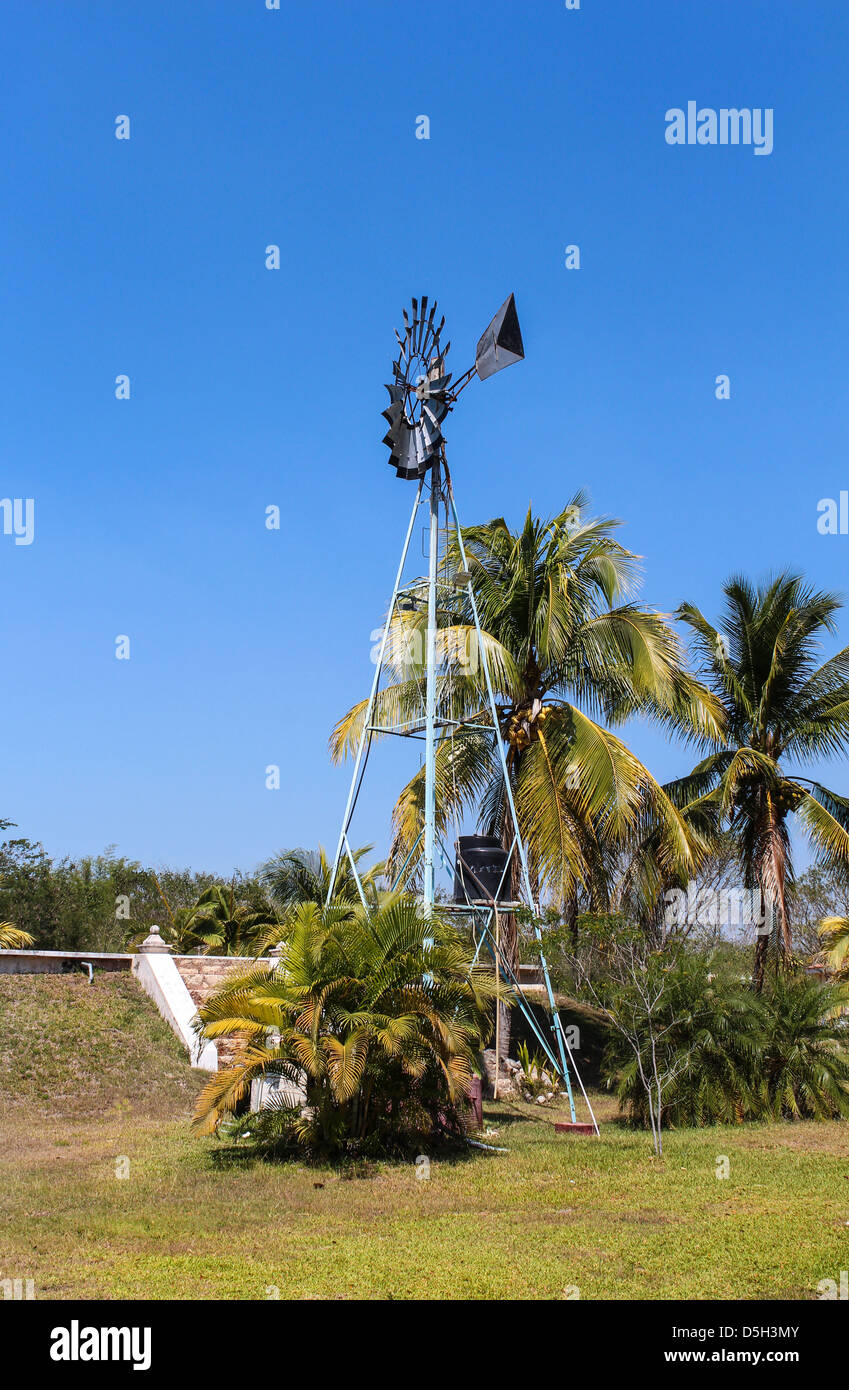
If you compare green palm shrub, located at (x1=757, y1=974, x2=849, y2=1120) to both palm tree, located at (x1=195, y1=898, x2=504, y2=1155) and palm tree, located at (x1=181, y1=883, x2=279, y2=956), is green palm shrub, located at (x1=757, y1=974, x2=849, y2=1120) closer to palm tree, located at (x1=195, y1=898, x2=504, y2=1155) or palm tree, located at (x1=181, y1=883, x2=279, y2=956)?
palm tree, located at (x1=195, y1=898, x2=504, y2=1155)

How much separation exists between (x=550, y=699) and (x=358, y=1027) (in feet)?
29.6

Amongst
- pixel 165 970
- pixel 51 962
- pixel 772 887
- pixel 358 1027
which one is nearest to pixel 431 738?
pixel 358 1027

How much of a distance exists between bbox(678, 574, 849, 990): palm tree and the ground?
18.4ft

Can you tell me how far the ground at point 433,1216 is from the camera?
6699 millimetres

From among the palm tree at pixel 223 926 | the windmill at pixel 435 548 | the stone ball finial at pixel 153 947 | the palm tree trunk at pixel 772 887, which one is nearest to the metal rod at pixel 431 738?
the windmill at pixel 435 548

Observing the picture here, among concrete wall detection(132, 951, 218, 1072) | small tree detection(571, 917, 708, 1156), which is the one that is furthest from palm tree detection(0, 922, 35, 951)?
small tree detection(571, 917, 708, 1156)

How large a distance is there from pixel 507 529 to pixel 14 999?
11546 millimetres

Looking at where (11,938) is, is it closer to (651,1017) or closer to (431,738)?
(431,738)

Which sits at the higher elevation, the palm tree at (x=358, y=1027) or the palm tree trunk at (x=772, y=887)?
the palm tree trunk at (x=772, y=887)

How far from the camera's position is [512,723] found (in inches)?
735

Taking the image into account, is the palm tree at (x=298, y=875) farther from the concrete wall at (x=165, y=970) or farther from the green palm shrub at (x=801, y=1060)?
the green palm shrub at (x=801, y=1060)

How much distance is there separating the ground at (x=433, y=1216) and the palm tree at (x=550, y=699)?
4440 millimetres
